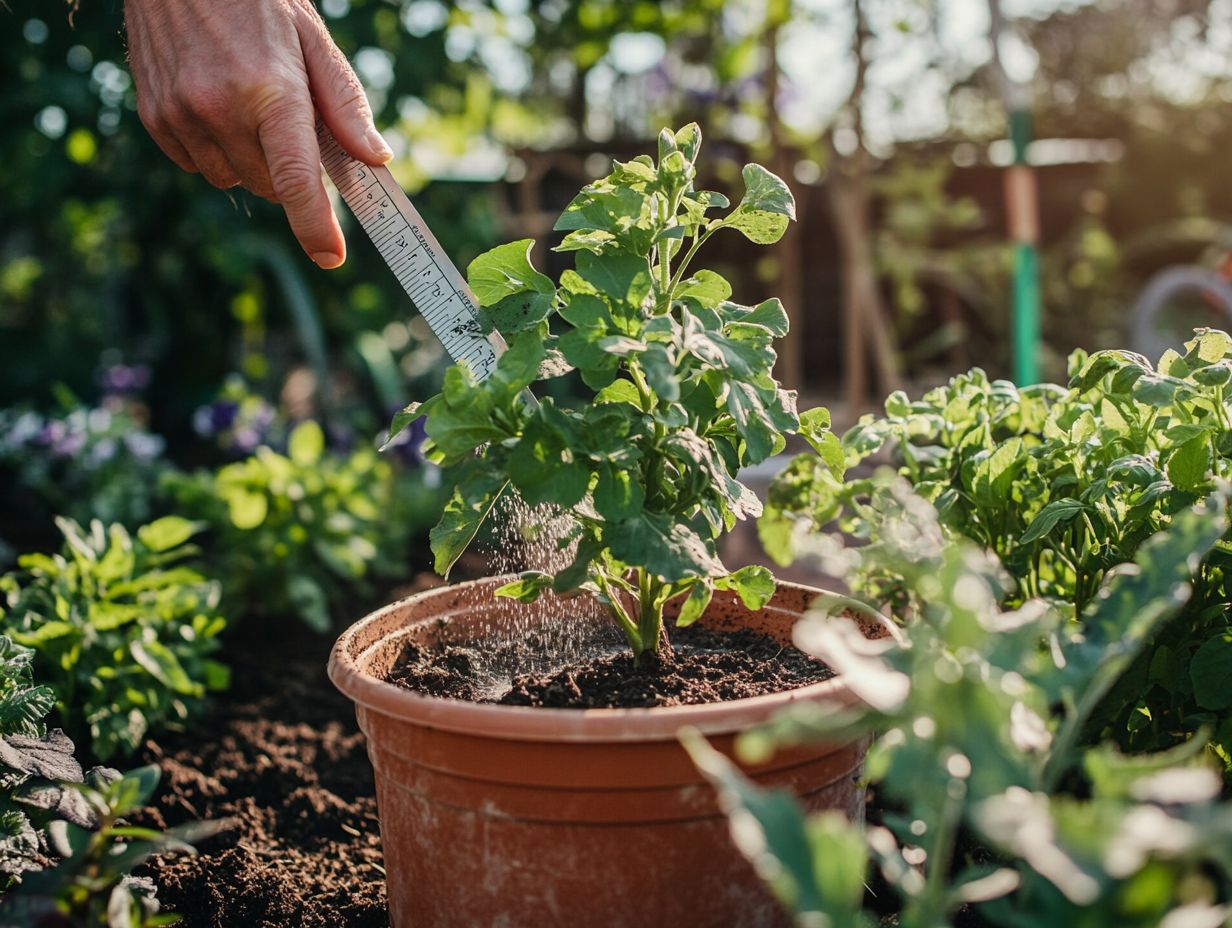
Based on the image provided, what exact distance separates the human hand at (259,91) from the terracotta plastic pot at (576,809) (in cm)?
70

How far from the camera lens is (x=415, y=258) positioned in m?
1.53

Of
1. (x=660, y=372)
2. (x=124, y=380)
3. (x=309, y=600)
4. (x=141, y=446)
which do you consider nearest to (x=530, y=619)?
(x=660, y=372)

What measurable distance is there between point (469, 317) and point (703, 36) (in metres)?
5.17

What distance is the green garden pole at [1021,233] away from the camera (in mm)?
3730

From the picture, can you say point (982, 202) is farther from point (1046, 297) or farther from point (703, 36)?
point (703, 36)

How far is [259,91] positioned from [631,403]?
0.66 meters

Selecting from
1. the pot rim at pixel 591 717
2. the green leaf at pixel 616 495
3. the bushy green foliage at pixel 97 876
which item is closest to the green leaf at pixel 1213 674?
the pot rim at pixel 591 717

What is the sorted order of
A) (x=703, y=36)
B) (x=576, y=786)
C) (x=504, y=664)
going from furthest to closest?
1. (x=703, y=36)
2. (x=504, y=664)
3. (x=576, y=786)

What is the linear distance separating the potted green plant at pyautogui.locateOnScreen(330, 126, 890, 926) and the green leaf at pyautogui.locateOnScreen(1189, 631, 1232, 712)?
36 centimetres

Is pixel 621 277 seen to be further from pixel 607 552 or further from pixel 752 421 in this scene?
pixel 607 552

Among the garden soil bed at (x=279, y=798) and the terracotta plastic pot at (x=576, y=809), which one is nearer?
the terracotta plastic pot at (x=576, y=809)

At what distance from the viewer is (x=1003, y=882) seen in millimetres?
809

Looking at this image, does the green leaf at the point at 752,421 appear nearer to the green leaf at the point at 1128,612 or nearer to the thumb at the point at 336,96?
the green leaf at the point at 1128,612

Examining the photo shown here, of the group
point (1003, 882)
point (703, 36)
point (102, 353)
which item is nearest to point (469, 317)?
point (1003, 882)
